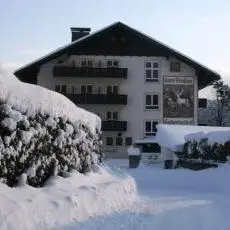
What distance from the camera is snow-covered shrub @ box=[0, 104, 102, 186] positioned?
8.17 meters

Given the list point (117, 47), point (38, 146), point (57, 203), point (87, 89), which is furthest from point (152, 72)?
point (57, 203)

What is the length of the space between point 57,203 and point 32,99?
6.09ft

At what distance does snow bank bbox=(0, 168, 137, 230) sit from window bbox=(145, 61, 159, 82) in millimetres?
38616

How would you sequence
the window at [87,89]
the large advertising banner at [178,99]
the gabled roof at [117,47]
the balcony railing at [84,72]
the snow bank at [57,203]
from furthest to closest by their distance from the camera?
the window at [87,89] → the large advertising banner at [178,99] → the balcony railing at [84,72] → the gabled roof at [117,47] → the snow bank at [57,203]

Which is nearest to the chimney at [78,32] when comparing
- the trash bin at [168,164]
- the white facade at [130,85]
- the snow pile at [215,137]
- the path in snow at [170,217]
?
the white facade at [130,85]

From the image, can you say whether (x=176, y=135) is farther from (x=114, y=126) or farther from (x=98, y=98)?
(x=98, y=98)

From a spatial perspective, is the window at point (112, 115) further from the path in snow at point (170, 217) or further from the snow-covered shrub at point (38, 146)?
the snow-covered shrub at point (38, 146)

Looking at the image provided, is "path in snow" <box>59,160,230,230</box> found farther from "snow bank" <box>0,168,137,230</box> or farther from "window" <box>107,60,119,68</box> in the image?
"window" <box>107,60,119,68</box>

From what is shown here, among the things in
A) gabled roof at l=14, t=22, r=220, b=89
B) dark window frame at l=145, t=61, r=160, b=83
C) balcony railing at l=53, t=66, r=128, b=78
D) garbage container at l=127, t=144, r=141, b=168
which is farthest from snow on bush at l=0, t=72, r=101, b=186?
dark window frame at l=145, t=61, r=160, b=83

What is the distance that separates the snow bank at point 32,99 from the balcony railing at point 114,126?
36.3 metres

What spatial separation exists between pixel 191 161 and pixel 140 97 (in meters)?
24.7

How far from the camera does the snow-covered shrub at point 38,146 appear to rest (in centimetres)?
817

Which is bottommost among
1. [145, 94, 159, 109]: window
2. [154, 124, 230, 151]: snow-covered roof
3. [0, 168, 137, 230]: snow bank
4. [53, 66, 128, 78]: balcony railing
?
[0, 168, 137, 230]: snow bank

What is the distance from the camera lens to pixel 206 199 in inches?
557
